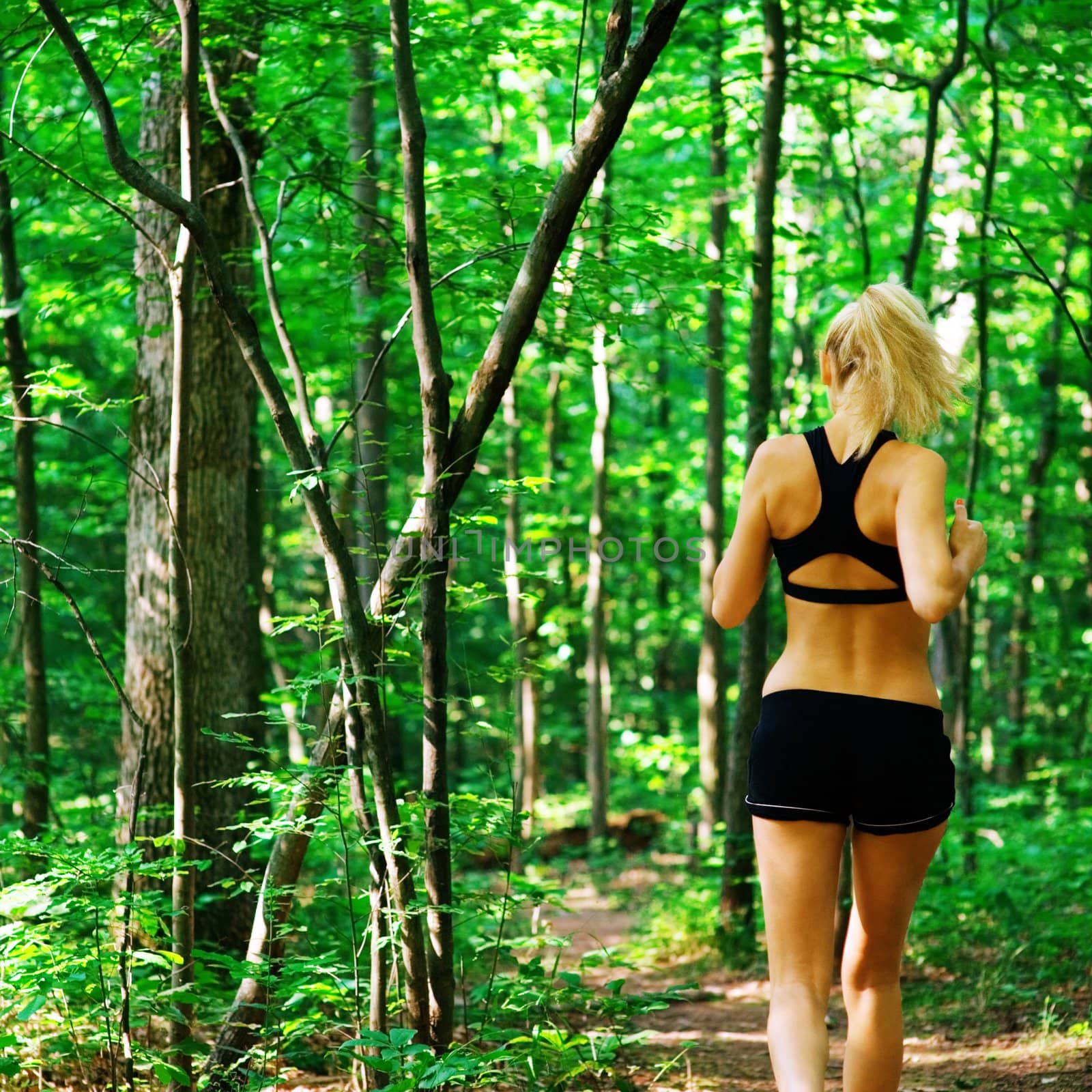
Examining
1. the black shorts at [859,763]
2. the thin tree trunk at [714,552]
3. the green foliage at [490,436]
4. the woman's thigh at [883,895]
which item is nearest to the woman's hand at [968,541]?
the black shorts at [859,763]

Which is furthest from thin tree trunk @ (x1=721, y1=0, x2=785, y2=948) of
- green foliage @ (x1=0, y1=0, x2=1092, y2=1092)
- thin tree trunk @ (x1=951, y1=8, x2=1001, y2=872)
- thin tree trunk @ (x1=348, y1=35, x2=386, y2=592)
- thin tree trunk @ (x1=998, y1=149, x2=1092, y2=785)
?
thin tree trunk @ (x1=998, y1=149, x2=1092, y2=785)

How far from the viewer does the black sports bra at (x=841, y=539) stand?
8.06 feet

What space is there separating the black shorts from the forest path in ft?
3.58

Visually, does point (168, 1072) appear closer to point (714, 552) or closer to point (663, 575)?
point (714, 552)

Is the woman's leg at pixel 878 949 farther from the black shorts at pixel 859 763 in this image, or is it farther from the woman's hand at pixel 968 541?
the woman's hand at pixel 968 541

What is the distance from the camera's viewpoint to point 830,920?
2.49m

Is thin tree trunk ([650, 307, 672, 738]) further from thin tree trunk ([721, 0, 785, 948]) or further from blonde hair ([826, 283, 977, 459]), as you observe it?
blonde hair ([826, 283, 977, 459])

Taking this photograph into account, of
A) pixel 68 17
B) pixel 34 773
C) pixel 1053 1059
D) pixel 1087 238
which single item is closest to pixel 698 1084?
pixel 1053 1059

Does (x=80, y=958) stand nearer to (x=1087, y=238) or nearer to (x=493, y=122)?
(x=1087, y=238)

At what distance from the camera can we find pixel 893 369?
2.53m

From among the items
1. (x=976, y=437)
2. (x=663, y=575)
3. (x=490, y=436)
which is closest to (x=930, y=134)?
(x=976, y=437)

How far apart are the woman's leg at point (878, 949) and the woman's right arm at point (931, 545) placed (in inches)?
23.2

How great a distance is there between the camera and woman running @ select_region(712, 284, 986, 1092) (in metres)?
2.42

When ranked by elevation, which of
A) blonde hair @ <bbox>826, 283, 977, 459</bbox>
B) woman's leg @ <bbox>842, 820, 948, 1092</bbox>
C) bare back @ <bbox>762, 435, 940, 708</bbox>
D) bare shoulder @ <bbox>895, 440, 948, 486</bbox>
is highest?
blonde hair @ <bbox>826, 283, 977, 459</bbox>
